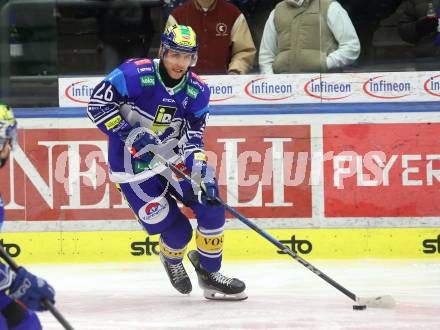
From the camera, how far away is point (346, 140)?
6.70 metres

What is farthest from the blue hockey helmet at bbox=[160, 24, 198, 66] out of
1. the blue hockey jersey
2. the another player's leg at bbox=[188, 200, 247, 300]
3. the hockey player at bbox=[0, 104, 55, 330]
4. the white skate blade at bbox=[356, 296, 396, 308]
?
the hockey player at bbox=[0, 104, 55, 330]

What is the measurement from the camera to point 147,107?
5469 millimetres

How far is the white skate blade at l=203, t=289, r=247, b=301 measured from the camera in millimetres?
5539

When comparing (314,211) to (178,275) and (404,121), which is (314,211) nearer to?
(404,121)

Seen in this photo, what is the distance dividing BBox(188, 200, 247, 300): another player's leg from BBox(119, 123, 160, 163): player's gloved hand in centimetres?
36

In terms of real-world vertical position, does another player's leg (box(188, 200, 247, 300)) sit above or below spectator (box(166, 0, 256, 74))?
below

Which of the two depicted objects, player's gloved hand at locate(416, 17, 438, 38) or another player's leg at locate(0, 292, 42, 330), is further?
player's gloved hand at locate(416, 17, 438, 38)

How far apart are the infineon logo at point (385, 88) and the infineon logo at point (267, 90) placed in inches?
18.5

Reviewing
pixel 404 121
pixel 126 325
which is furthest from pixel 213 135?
pixel 126 325

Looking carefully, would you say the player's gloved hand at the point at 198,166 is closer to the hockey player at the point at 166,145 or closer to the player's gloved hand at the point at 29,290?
the hockey player at the point at 166,145

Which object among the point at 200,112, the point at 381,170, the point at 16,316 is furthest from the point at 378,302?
the point at 16,316

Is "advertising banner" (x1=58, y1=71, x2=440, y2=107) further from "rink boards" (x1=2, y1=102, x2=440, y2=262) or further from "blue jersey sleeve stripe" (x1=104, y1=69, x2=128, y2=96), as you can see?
"blue jersey sleeve stripe" (x1=104, y1=69, x2=128, y2=96)

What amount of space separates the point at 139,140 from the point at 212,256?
69cm

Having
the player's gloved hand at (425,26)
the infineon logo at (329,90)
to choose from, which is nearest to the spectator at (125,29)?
the infineon logo at (329,90)
